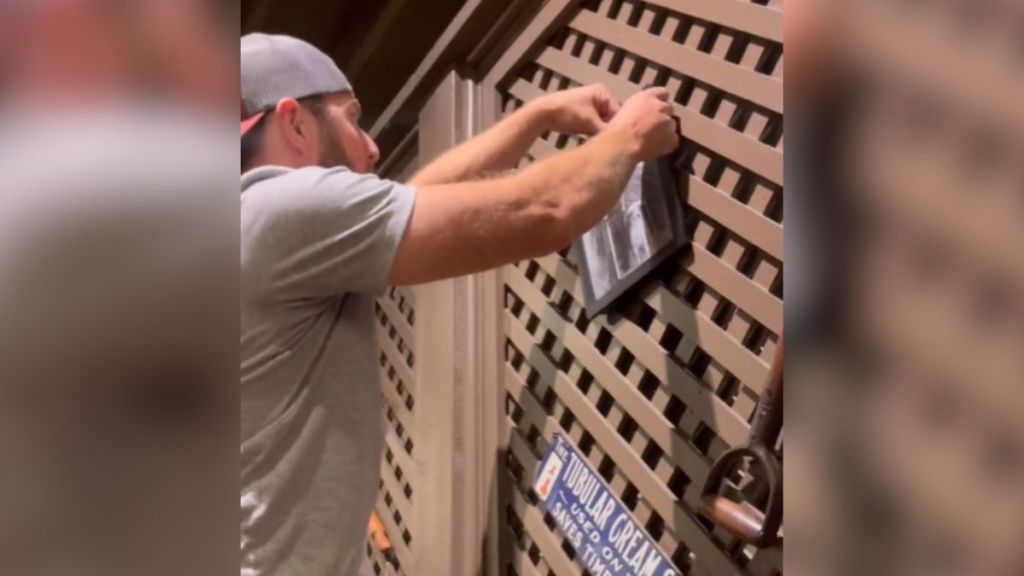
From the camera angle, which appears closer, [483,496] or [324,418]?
[324,418]

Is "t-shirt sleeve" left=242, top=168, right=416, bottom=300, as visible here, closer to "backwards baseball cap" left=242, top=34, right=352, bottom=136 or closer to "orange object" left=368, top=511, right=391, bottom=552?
"backwards baseball cap" left=242, top=34, right=352, bottom=136

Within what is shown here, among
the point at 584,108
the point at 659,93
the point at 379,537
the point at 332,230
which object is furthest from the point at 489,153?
the point at 379,537

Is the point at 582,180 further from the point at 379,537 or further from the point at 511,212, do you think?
the point at 379,537

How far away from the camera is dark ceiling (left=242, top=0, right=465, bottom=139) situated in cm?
121

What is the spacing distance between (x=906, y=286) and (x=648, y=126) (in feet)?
2.45

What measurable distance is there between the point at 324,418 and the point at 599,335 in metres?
Result: 0.43

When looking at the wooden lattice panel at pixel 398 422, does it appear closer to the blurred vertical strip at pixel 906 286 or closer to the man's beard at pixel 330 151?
the man's beard at pixel 330 151

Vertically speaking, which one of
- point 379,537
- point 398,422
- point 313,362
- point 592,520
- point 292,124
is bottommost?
point 379,537

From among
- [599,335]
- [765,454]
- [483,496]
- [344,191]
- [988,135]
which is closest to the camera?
[988,135]

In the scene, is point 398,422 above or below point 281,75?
below

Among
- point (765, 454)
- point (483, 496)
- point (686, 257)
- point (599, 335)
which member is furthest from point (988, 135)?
point (483, 496)

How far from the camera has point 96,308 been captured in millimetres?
217

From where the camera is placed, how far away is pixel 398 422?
1.83 m

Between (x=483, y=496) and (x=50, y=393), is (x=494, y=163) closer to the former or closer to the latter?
(x=483, y=496)
